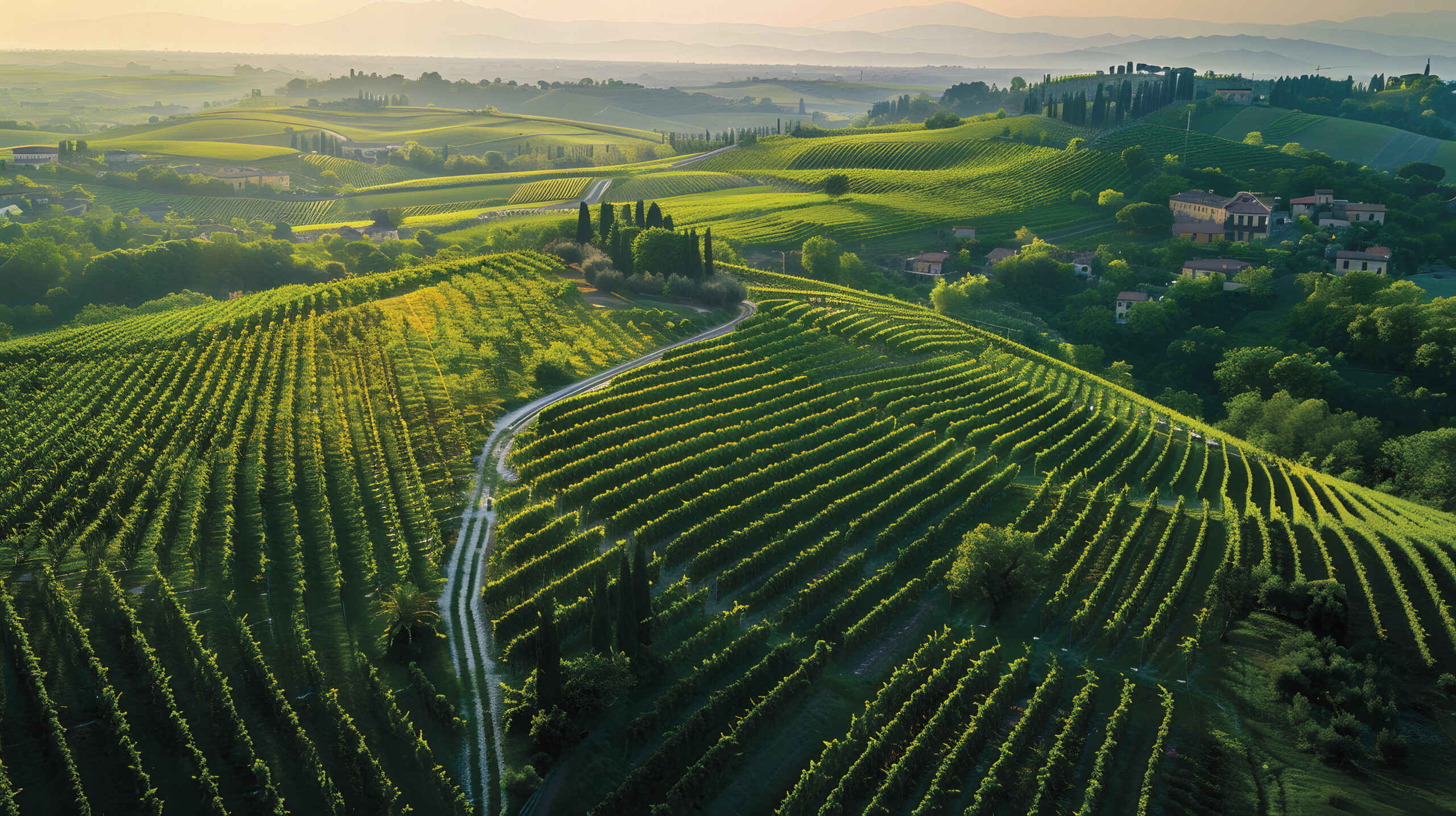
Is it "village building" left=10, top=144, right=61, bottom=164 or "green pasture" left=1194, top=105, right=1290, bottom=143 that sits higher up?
"green pasture" left=1194, top=105, right=1290, bottom=143

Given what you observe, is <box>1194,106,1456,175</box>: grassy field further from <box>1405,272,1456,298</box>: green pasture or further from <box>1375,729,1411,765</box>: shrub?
<box>1375,729,1411,765</box>: shrub

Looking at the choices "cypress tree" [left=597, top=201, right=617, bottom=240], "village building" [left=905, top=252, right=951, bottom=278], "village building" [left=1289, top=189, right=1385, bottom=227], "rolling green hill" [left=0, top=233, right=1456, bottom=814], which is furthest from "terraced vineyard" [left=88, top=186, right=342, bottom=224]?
"village building" [left=1289, top=189, right=1385, bottom=227]

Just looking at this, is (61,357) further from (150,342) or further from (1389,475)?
(1389,475)

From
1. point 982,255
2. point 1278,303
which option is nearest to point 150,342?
point 982,255

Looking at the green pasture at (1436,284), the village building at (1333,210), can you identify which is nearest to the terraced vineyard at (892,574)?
the green pasture at (1436,284)

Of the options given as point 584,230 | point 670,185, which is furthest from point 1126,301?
point 670,185
